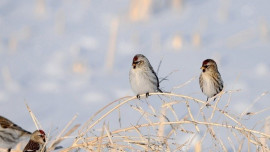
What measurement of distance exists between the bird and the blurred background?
1852mm

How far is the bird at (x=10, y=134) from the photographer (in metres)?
5.68

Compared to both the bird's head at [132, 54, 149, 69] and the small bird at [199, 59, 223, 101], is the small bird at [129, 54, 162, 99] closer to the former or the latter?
the bird's head at [132, 54, 149, 69]

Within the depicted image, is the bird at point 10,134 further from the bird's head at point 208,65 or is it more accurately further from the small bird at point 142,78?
the bird's head at point 208,65

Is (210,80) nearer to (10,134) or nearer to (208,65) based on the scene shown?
(208,65)

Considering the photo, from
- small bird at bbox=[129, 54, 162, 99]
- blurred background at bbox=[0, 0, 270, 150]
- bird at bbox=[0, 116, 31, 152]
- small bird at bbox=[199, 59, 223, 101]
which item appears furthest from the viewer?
blurred background at bbox=[0, 0, 270, 150]

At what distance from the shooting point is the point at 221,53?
11.4 metres

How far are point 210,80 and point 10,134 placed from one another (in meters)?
1.66

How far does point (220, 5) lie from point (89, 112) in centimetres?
646

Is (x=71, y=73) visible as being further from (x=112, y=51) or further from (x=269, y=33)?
(x=269, y=33)

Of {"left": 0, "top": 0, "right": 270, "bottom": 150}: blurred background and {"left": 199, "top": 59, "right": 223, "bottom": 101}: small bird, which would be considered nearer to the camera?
{"left": 199, "top": 59, "right": 223, "bottom": 101}: small bird

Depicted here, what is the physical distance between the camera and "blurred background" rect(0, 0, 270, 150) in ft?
30.6

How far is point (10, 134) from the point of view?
577cm

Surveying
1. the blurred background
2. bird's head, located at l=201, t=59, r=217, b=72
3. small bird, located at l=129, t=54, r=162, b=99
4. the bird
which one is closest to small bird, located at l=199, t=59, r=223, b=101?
bird's head, located at l=201, t=59, r=217, b=72

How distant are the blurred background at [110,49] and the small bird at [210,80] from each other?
219 cm
